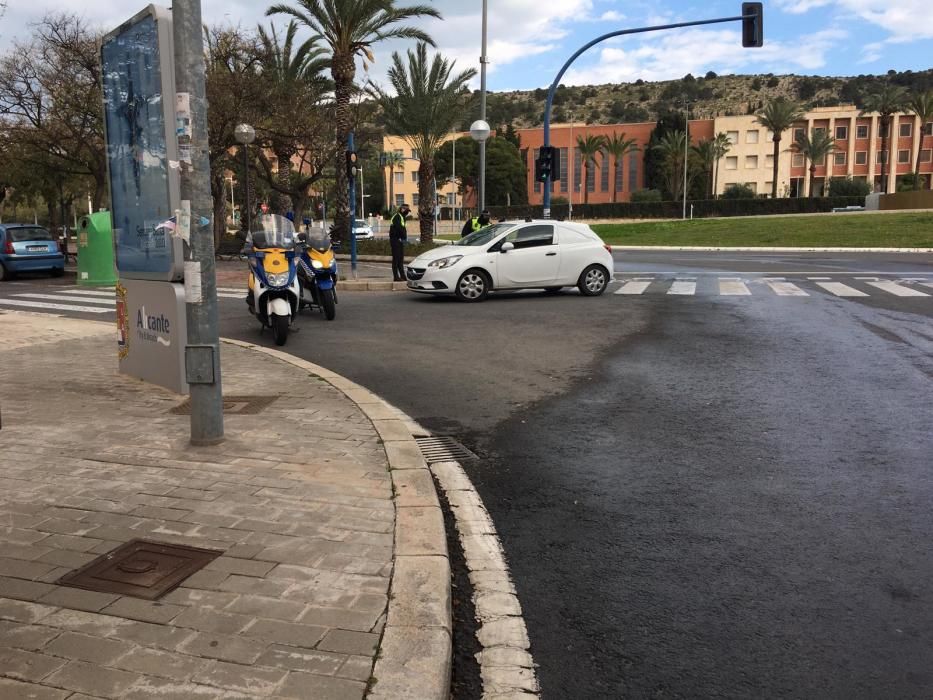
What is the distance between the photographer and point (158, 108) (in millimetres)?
6555

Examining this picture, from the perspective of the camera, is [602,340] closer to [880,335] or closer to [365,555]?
[880,335]

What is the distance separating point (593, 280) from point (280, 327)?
7340 millimetres

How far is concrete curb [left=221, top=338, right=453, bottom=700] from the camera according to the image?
104 inches

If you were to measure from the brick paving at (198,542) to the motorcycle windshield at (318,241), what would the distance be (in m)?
5.27

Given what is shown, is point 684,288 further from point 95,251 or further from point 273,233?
point 95,251

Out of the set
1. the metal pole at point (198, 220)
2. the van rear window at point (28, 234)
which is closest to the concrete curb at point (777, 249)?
the van rear window at point (28, 234)

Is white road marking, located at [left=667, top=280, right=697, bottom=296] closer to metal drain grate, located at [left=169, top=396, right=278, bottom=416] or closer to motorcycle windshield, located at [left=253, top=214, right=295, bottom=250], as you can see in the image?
motorcycle windshield, located at [left=253, top=214, right=295, bottom=250]

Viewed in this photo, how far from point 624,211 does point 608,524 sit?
7210cm

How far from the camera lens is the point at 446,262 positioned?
14812 millimetres

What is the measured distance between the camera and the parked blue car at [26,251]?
823 inches

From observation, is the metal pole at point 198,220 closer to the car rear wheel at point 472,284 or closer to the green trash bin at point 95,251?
the car rear wheel at point 472,284

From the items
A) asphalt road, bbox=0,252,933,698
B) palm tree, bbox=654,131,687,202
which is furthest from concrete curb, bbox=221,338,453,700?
palm tree, bbox=654,131,687,202

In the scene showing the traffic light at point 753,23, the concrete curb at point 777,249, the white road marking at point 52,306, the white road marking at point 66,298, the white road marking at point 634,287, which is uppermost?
the traffic light at point 753,23

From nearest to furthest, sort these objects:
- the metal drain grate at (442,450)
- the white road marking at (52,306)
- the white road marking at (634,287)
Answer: the metal drain grate at (442,450) → the white road marking at (52,306) → the white road marking at (634,287)
